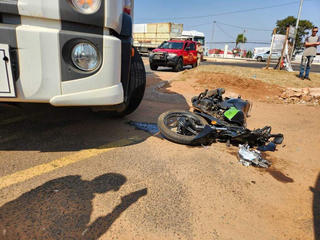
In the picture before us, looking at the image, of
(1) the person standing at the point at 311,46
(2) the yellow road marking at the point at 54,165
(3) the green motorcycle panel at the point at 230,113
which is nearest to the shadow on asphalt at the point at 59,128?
(2) the yellow road marking at the point at 54,165

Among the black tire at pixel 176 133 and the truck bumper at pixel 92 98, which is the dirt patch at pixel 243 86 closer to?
the black tire at pixel 176 133

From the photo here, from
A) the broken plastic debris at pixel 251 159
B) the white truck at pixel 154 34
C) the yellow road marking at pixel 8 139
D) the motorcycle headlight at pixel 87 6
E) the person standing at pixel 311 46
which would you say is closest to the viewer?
the motorcycle headlight at pixel 87 6

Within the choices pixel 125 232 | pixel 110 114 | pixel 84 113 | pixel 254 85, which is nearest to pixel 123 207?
pixel 125 232

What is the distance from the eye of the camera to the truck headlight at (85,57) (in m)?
1.72

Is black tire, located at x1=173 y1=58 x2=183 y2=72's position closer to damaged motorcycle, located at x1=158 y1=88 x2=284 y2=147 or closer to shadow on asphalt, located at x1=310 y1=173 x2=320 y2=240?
damaged motorcycle, located at x1=158 y1=88 x2=284 y2=147

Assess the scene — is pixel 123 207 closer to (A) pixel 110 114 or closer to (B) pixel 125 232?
(B) pixel 125 232

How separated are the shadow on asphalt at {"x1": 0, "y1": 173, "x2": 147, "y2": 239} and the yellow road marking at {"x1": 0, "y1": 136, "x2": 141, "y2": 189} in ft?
0.71

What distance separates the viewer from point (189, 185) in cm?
193

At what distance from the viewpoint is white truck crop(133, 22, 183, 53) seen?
2211cm

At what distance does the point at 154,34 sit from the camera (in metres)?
23.2

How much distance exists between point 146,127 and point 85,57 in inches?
66.2

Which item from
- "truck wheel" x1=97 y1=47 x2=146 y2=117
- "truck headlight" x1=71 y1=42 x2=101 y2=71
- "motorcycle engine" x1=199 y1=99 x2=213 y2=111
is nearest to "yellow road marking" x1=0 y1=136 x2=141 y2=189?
"truck wheel" x1=97 y1=47 x2=146 y2=117

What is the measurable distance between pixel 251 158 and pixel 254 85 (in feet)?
17.1

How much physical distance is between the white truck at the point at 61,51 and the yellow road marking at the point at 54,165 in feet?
2.18
